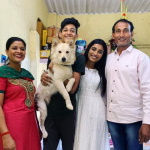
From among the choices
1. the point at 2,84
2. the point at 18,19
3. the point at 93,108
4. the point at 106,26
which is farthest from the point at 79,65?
the point at 106,26

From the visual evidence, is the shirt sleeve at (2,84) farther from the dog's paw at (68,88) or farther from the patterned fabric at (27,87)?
the dog's paw at (68,88)

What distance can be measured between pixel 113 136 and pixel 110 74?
2.02ft

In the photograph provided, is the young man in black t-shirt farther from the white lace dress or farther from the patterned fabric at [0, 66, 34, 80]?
the patterned fabric at [0, 66, 34, 80]

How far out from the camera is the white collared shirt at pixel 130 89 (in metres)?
1.47

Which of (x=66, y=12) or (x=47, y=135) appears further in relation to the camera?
(x=66, y=12)

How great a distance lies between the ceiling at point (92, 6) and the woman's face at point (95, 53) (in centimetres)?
338

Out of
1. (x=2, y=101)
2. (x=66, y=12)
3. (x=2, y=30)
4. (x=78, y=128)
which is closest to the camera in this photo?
(x=2, y=101)

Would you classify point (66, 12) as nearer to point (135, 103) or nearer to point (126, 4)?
point (126, 4)

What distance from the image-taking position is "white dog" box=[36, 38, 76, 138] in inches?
61.7

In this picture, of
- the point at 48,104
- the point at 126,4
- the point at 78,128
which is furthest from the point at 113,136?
the point at 126,4

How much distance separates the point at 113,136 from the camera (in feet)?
5.41

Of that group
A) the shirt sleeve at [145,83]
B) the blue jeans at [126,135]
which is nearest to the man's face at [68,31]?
the shirt sleeve at [145,83]

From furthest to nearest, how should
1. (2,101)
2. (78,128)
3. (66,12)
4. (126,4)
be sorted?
(66,12) → (126,4) → (78,128) → (2,101)

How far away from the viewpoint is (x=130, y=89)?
1.54m
